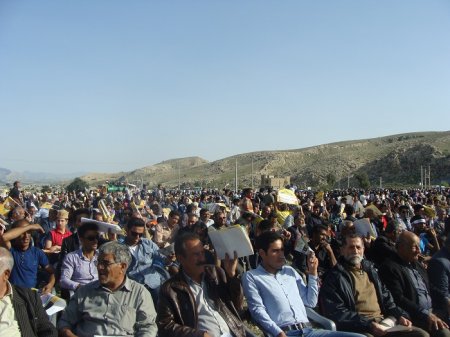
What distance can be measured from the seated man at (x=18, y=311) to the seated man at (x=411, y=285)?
374 centimetres

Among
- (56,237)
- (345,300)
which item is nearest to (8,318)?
(345,300)

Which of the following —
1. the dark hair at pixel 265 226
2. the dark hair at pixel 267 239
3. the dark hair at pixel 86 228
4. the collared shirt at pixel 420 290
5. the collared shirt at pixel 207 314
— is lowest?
the collared shirt at pixel 420 290

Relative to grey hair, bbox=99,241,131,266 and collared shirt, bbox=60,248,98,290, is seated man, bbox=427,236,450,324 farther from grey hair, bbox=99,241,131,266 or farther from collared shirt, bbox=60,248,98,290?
collared shirt, bbox=60,248,98,290

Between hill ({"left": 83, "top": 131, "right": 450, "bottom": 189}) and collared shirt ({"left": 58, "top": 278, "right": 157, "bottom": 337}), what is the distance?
195 ft

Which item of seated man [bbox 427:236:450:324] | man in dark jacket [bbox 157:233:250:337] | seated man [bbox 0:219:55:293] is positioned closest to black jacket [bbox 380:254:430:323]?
seated man [bbox 427:236:450:324]

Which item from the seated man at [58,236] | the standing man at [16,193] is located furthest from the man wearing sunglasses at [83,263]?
the standing man at [16,193]

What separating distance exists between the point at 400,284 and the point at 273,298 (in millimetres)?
1755

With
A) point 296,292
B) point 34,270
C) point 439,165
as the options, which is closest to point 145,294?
point 296,292

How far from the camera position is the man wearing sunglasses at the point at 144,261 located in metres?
6.26

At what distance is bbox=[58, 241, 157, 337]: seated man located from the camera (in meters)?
4.24

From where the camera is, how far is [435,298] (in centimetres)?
604

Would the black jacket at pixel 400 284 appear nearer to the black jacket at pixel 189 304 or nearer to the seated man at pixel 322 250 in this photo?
the seated man at pixel 322 250

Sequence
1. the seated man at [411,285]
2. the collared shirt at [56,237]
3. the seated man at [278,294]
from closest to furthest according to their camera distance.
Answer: the seated man at [278,294] < the seated man at [411,285] < the collared shirt at [56,237]

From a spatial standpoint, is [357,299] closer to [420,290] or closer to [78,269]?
[420,290]
